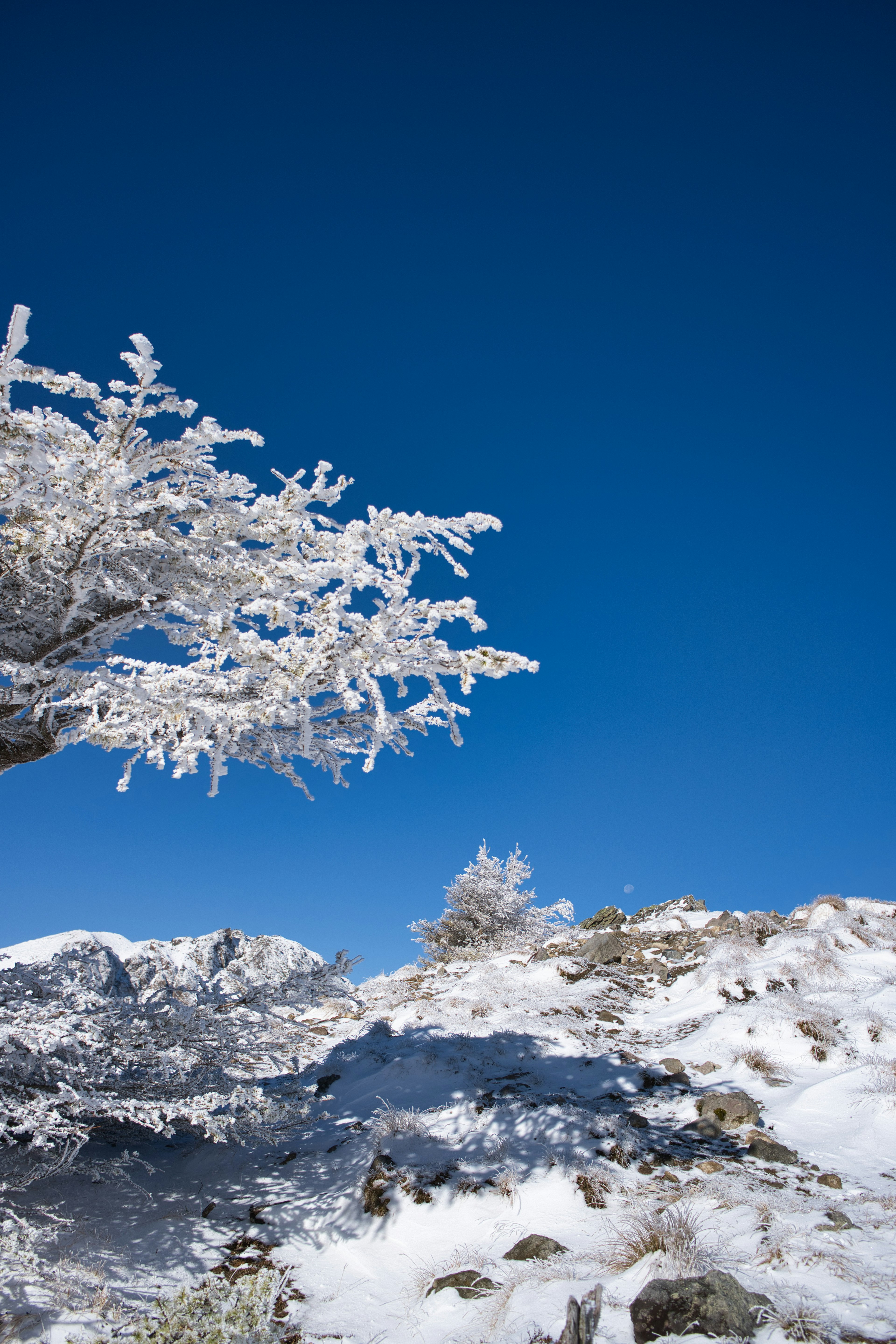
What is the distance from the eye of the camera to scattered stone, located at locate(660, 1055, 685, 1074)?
25.8 ft

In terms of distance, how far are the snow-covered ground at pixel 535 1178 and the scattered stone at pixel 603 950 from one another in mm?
3682

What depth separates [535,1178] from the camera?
5.35m

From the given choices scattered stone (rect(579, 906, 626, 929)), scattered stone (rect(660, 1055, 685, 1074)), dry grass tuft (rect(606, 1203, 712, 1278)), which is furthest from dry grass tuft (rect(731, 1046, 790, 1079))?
scattered stone (rect(579, 906, 626, 929))

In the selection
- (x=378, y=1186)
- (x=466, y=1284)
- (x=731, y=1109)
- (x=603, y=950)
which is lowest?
(x=466, y=1284)

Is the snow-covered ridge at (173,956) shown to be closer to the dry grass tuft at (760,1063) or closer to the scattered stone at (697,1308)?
the dry grass tuft at (760,1063)

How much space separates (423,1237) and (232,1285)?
1.44 meters

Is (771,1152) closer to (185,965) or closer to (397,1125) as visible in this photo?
(397,1125)

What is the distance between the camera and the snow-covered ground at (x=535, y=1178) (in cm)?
367

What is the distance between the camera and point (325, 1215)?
521cm

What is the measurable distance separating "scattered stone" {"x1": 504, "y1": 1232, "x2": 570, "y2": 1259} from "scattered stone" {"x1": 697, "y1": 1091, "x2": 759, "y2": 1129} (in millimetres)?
2909

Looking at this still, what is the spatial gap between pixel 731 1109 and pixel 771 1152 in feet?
3.33

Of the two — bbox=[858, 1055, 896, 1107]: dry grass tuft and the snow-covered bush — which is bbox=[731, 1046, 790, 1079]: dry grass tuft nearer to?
bbox=[858, 1055, 896, 1107]: dry grass tuft

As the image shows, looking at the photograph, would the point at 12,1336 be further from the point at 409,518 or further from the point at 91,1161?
the point at 409,518

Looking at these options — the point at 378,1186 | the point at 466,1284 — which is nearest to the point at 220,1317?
the point at 466,1284
